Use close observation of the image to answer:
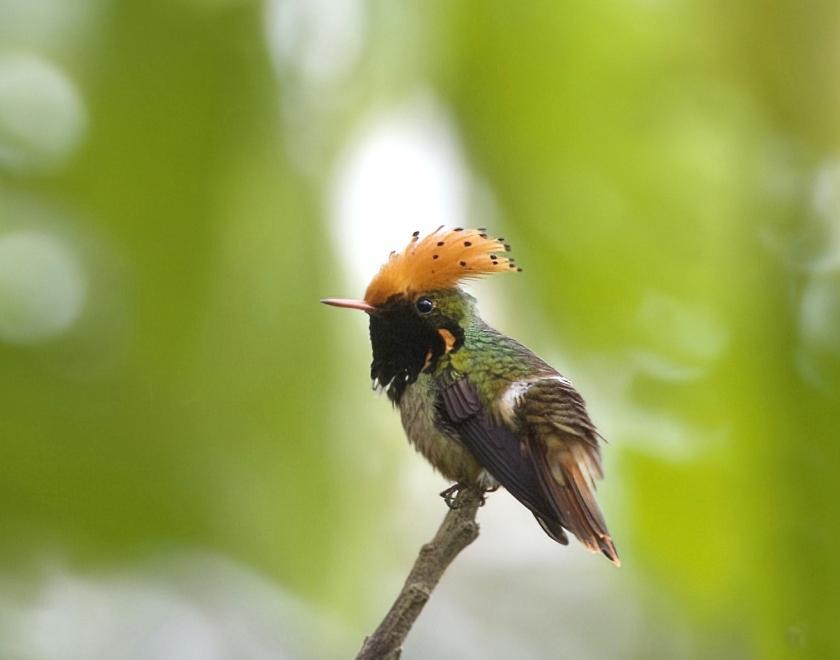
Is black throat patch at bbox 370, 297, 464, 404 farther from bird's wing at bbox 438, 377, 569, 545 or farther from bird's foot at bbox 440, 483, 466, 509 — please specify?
bird's foot at bbox 440, 483, 466, 509

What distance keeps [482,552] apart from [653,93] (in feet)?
10.4

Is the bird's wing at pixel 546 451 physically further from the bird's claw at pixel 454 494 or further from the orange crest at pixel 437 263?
the orange crest at pixel 437 263

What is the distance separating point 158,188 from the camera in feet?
9.09

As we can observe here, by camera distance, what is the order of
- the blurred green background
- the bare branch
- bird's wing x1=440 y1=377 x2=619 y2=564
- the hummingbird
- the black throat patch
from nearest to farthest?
the bare branch < bird's wing x1=440 y1=377 x2=619 y2=564 < the hummingbird < the black throat patch < the blurred green background

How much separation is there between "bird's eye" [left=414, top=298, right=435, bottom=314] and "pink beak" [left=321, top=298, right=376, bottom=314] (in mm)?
127

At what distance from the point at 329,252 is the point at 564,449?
1.20m

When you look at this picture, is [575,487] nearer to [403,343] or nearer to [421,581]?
[421,581]

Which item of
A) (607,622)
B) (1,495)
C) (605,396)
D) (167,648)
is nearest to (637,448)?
(605,396)

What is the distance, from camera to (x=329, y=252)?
3033mm

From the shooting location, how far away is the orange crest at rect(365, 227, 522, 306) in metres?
2.24

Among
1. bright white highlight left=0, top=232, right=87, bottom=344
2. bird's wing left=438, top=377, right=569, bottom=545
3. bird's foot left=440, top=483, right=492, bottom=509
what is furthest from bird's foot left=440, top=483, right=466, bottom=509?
bright white highlight left=0, top=232, right=87, bottom=344

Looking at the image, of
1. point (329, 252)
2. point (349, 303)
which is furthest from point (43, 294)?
point (349, 303)

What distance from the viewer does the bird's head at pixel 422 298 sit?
7.36 feet

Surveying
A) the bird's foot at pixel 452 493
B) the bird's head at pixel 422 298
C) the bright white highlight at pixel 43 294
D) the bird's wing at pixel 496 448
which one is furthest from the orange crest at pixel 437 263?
the bright white highlight at pixel 43 294
